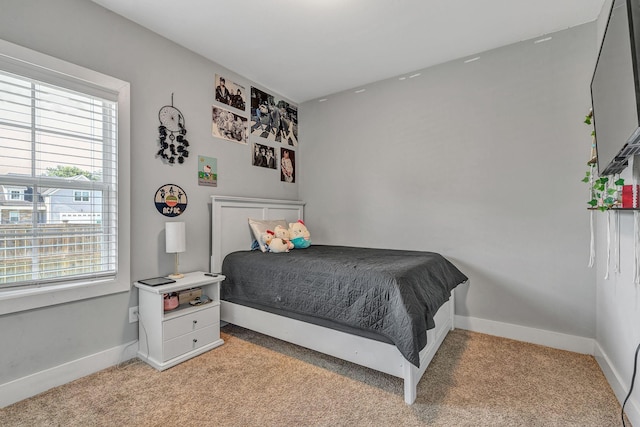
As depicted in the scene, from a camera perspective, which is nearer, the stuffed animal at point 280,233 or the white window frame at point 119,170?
the white window frame at point 119,170

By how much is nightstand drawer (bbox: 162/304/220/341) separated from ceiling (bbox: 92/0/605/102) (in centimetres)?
222

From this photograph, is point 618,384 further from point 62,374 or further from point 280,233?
point 62,374

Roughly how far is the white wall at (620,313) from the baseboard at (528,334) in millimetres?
131


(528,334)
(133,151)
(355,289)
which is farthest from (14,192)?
(528,334)

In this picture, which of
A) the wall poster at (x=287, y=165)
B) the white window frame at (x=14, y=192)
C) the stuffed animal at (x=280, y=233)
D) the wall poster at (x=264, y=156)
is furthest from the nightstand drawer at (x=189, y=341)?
the wall poster at (x=287, y=165)

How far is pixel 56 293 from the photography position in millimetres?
1787

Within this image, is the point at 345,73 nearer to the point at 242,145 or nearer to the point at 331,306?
the point at 242,145

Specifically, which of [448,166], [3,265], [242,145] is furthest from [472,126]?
[3,265]

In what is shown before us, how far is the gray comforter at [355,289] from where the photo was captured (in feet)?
5.48

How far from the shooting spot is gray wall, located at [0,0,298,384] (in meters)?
1.72

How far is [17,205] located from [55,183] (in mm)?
219

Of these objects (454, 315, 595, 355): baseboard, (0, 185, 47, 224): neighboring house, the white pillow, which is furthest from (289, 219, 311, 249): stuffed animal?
(0, 185, 47, 224): neighboring house

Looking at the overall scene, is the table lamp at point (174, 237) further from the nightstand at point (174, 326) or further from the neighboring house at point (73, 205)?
the neighboring house at point (73, 205)

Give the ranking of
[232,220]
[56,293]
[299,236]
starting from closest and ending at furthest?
[56,293] < [232,220] < [299,236]
